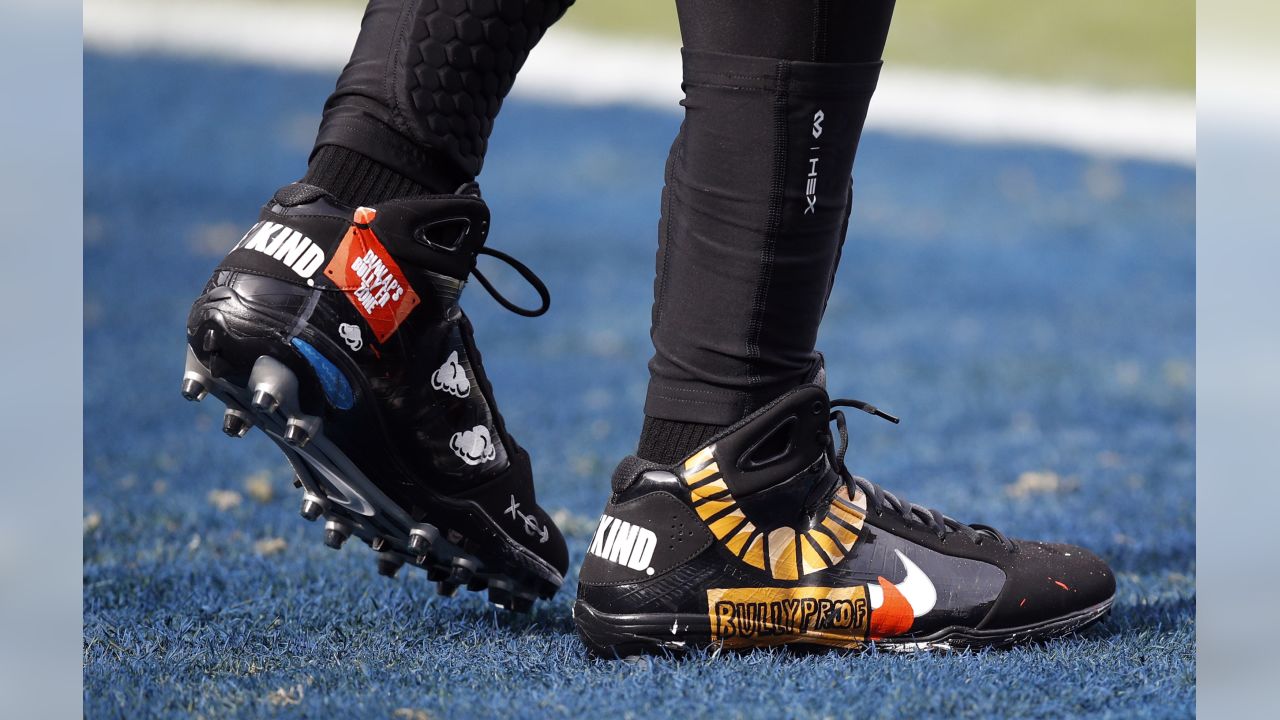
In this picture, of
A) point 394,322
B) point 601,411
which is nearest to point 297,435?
point 394,322

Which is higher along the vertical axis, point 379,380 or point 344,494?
point 379,380

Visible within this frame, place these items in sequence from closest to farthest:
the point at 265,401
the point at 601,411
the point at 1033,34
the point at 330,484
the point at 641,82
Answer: the point at 265,401 → the point at 330,484 → the point at 601,411 → the point at 641,82 → the point at 1033,34

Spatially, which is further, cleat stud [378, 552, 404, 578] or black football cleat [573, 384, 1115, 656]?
cleat stud [378, 552, 404, 578]

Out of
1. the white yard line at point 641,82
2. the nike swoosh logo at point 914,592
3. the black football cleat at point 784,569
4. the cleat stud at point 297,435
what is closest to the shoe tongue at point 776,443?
the black football cleat at point 784,569

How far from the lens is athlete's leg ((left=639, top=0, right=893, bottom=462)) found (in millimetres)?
1128

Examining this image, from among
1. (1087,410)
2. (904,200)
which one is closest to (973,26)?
(904,200)

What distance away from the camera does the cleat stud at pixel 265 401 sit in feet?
3.74

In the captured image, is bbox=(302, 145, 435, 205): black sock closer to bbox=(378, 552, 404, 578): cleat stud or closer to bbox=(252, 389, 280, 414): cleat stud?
bbox=(252, 389, 280, 414): cleat stud

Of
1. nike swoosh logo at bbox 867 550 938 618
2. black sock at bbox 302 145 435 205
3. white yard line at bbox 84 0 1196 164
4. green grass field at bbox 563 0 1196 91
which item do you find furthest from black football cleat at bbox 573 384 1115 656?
green grass field at bbox 563 0 1196 91

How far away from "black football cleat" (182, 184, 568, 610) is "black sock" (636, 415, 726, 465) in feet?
0.68

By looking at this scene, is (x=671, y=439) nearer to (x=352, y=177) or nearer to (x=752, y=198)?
(x=752, y=198)

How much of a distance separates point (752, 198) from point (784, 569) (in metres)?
0.37

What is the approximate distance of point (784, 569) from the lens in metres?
1.22

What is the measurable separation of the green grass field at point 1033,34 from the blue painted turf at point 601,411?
358 centimetres
